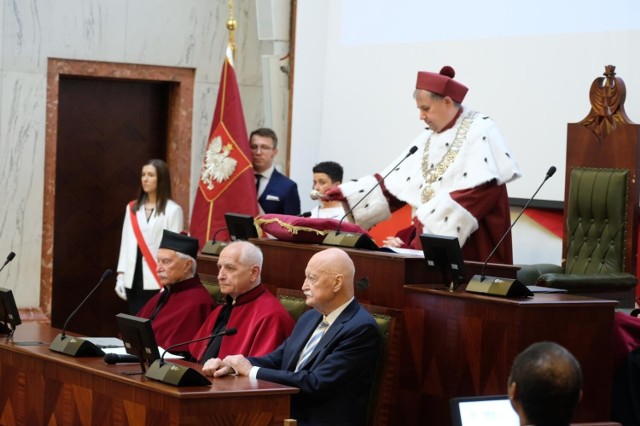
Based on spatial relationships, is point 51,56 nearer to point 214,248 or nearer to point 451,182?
point 214,248

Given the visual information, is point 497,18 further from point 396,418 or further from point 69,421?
point 69,421

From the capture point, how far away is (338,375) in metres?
4.91

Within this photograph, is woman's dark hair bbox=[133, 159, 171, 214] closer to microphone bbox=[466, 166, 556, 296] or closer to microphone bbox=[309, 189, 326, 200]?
microphone bbox=[309, 189, 326, 200]

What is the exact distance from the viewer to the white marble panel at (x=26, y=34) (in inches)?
376

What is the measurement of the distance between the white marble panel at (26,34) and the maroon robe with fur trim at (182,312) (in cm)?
379

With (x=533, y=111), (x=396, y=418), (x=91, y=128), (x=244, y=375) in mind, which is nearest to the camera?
(x=244, y=375)

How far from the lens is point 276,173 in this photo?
859cm

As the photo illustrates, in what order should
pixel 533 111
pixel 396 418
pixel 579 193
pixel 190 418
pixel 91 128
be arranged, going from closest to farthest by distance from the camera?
pixel 190 418
pixel 396 418
pixel 579 193
pixel 533 111
pixel 91 128

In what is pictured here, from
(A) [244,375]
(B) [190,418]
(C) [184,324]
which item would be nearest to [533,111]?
(C) [184,324]

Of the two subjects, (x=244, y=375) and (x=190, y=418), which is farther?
(x=244, y=375)

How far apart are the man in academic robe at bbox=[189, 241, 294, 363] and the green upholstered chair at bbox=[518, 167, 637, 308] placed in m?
1.93

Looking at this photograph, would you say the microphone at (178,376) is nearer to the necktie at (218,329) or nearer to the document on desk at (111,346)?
the document on desk at (111,346)

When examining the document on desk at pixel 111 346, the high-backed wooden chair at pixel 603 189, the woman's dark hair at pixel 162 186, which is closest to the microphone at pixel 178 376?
the document on desk at pixel 111 346

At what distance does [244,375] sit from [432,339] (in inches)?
31.2
